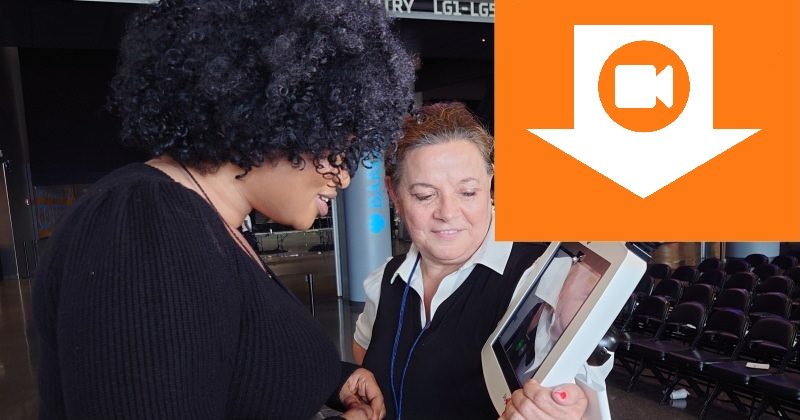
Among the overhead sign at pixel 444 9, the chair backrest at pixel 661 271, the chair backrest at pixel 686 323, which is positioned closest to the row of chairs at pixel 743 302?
the chair backrest at pixel 686 323


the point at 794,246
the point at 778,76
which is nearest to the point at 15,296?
the point at 778,76

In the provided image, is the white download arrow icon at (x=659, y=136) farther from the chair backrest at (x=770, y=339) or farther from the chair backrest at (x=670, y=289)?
the chair backrest at (x=670, y=289)

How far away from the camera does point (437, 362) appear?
1.21 m

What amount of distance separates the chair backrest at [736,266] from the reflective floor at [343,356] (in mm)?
2527

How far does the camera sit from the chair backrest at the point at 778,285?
5461 millimetres

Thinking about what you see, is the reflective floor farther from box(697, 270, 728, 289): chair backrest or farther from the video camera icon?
the video camera icon

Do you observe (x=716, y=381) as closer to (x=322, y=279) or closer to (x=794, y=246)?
(x=322, y=279)

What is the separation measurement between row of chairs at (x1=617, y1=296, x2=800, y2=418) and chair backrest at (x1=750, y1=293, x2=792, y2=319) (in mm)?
Answer: 136

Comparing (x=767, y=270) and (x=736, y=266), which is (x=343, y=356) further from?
(x=767, y=270)

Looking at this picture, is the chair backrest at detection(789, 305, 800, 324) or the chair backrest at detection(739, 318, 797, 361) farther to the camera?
the chair backrest at detection(789, 305, 800, 324)

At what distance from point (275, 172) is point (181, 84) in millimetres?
170

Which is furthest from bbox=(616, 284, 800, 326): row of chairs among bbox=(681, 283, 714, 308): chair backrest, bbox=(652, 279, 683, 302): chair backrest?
bbox=(652, 279, 683, 302): chair backrest

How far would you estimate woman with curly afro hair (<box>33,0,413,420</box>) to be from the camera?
2.01 feet

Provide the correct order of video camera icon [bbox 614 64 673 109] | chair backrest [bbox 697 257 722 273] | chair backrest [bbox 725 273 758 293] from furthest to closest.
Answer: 1. chair backrest [bbox 697 257 722 273]
2. chair backrest [bbox 725 273 758 293]
3. video camera icon [bbox 614 64 673 109]
